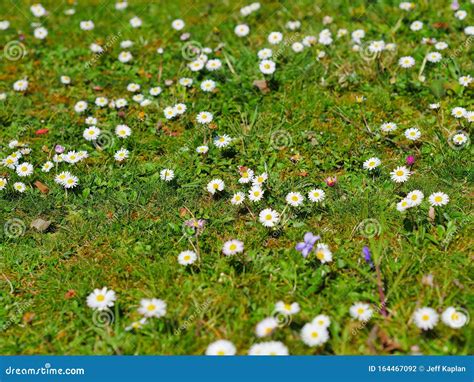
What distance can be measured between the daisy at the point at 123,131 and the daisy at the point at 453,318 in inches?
111

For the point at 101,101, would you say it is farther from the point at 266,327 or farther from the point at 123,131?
the point at 266,327

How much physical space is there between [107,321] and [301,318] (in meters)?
1.12

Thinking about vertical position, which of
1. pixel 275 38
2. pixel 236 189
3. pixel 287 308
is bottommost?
pixel 236 189

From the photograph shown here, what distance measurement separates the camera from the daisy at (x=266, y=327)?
3.08 m

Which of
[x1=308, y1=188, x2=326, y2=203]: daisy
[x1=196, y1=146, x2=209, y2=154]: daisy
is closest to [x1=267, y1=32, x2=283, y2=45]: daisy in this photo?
[x1=196, y1=146, x2=209, y2=154]: daisy

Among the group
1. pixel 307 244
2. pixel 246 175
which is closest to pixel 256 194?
pixel 246 175

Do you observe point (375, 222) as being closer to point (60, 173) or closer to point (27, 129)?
point (60, 173)

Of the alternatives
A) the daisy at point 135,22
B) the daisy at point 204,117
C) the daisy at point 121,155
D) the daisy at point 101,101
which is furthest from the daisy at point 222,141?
the daisy at point 135,22

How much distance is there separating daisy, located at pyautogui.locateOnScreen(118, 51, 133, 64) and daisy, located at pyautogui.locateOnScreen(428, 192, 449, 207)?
3.20 m

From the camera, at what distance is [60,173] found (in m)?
4.41

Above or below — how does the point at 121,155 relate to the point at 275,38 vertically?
below

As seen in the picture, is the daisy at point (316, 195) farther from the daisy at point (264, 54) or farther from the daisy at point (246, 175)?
the daisy at point (264, 54)

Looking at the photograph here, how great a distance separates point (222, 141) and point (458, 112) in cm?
186

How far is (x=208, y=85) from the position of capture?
505 cm
